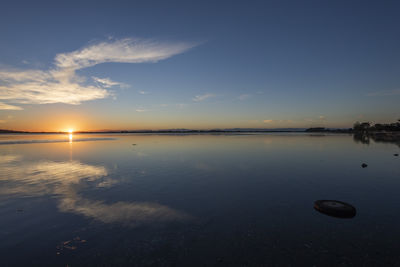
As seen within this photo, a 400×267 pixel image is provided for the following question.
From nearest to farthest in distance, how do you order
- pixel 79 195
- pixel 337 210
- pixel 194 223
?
pixel 194 223, pixel 337 210, pixel 79 195

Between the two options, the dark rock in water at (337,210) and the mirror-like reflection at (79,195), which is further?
the dark rock in water at (337,210)

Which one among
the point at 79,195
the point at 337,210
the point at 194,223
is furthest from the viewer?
the point at 79,195

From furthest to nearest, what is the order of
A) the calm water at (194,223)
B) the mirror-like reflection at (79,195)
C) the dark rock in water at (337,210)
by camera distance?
the dark rock in water at (337,210)
the mirror-like reflection at (79,195)
the calm water at (194,223)

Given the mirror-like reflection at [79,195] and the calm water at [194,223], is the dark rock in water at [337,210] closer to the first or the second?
the calm water at [194,223]

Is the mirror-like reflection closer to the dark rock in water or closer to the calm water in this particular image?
the calm water

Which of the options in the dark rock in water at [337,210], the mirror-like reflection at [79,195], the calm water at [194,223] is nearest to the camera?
the calm water at [194,223]

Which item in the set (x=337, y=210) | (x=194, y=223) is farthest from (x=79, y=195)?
(x=337, y=210)

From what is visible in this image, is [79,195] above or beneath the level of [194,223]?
above

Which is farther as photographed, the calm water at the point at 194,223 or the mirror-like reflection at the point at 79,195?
the mirror-like reflection at the point at 79,195

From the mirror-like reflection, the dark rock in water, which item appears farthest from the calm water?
the dark rock in water

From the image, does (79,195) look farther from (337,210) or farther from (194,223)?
(337,210)

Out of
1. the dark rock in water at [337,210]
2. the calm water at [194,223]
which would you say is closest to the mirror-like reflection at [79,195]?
the calm water at [194,223]

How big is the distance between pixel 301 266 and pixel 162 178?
1559 centimetres

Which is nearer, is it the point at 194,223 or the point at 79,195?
the point at 194,223
